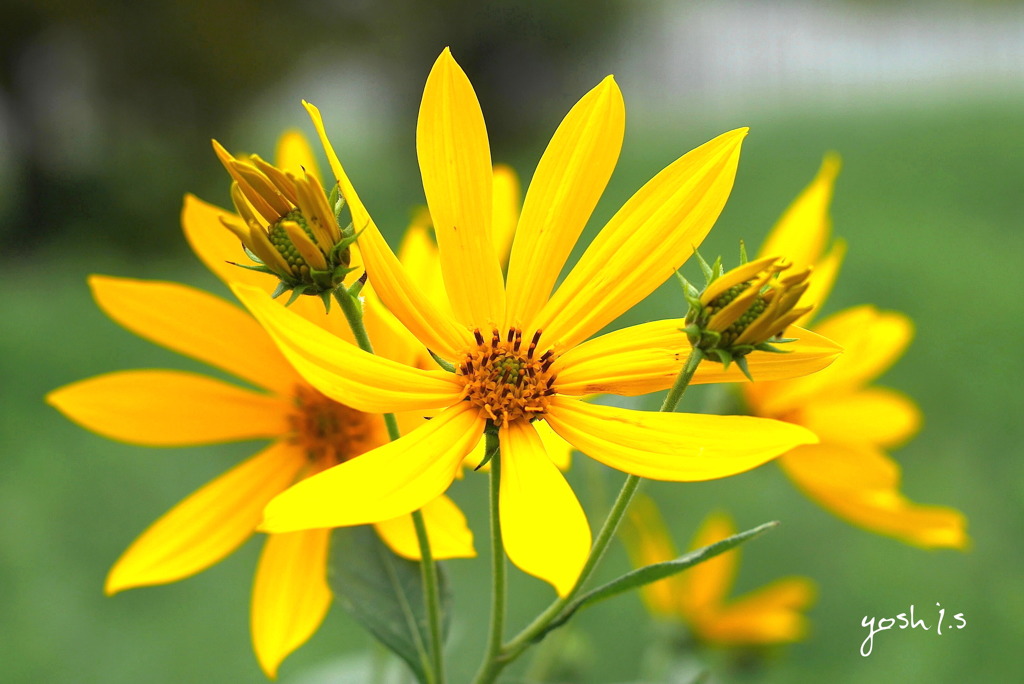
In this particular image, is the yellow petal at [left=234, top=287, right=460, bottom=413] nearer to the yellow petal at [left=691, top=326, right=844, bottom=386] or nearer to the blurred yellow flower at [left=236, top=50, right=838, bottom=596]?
the blurred yellow flower at [left=236, top=50, right=838, bottom=596]

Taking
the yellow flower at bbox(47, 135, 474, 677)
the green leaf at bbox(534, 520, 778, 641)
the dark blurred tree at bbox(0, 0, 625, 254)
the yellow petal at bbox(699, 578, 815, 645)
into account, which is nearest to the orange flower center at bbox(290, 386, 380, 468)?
the yellow flower at bbox(47, 135, 474, 677)

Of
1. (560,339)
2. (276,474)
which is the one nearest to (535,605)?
(276,474)

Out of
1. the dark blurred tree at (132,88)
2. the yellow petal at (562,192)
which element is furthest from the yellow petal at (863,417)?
the dark blurred tree at (132,88)

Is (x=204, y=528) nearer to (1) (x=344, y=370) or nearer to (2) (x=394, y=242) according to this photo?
(1) (x=344, y=370)

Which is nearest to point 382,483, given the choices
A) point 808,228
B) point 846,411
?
point 808,228

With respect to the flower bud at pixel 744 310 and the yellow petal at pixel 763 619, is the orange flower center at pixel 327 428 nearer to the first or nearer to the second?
the flower bud at pixel 744 310

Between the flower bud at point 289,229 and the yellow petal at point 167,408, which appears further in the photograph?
the yellow petal at point 167,408
